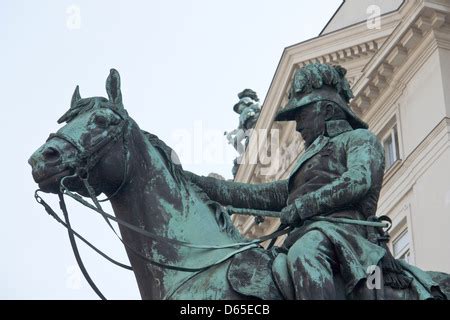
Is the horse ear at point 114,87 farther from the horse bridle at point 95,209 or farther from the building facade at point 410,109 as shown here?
the building facade at point 410,109

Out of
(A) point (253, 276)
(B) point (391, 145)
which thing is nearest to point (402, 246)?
(B) point (391, 145)

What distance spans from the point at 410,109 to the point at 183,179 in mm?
28108

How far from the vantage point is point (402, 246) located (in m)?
37.1

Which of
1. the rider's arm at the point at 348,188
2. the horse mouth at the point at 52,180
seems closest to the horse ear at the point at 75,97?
the horse mouth at the point at 52,180

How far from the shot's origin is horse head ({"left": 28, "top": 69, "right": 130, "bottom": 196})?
9492 mm

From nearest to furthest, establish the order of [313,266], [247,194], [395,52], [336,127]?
[313,266] → [336,127] → [247,194] → [395,52]

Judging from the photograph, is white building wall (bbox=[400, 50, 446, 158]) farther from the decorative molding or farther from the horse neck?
the horse neck

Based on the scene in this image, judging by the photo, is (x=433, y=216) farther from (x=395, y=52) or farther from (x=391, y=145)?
(x=395, y=52)

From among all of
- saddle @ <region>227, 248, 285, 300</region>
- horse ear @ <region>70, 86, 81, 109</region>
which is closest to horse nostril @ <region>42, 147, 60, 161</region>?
horse ear @ <region>70, 86, 81, 109</region>

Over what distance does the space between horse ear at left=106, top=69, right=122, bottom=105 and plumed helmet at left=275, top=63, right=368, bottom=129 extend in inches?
49.2

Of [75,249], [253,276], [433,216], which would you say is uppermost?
[433,216]

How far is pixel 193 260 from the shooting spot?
31.3 feet
